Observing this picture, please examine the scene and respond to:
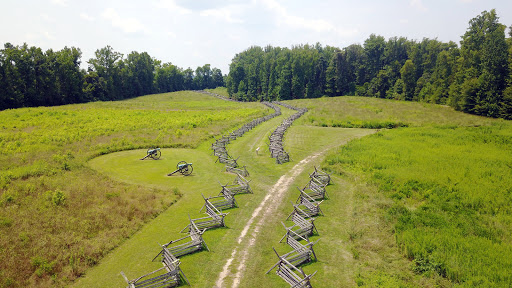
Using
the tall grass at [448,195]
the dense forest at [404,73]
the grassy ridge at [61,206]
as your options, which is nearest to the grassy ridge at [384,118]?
the dense forest at [404,73]

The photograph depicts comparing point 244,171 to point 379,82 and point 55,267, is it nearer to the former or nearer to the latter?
point 55,267

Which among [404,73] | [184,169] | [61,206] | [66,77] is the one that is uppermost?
[404,73]

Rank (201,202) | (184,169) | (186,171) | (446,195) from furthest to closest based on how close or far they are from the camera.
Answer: (184,169), (186,171), (201,202), (446,195)

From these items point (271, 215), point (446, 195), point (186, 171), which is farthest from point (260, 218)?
point (446, 195)

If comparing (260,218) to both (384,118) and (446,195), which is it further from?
(384,118)

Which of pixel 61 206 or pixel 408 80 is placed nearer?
pixel 61 206
